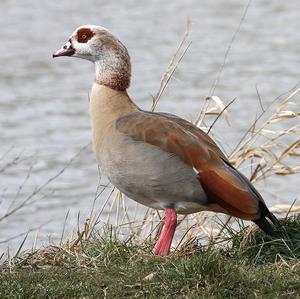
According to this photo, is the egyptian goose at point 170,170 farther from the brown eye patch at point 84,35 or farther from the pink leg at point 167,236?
the brown eye patch at point 84,35

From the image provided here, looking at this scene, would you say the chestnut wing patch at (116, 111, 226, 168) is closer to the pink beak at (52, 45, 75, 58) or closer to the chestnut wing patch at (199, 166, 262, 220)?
the chestnut wing patch at (199, 166, 262, 220)

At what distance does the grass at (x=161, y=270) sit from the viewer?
527cm

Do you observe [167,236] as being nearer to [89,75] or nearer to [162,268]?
[162,268]

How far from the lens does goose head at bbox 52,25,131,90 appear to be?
6.49m

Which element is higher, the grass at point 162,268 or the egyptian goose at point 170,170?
the egyptian goose at point 170,170

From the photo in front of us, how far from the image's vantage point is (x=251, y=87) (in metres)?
13.7

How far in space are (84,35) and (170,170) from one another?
1161 millimetres

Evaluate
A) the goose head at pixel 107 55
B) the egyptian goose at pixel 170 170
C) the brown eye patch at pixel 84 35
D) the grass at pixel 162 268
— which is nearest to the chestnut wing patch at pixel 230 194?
the egyptian goose at pixel 170 170

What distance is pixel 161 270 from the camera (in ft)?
18.0

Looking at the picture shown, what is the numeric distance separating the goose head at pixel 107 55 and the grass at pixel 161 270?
98 centimetres

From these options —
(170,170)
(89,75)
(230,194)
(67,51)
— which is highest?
(67,51)

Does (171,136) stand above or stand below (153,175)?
above

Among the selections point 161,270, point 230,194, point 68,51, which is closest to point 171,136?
point 230,194

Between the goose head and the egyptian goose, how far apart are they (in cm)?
30
